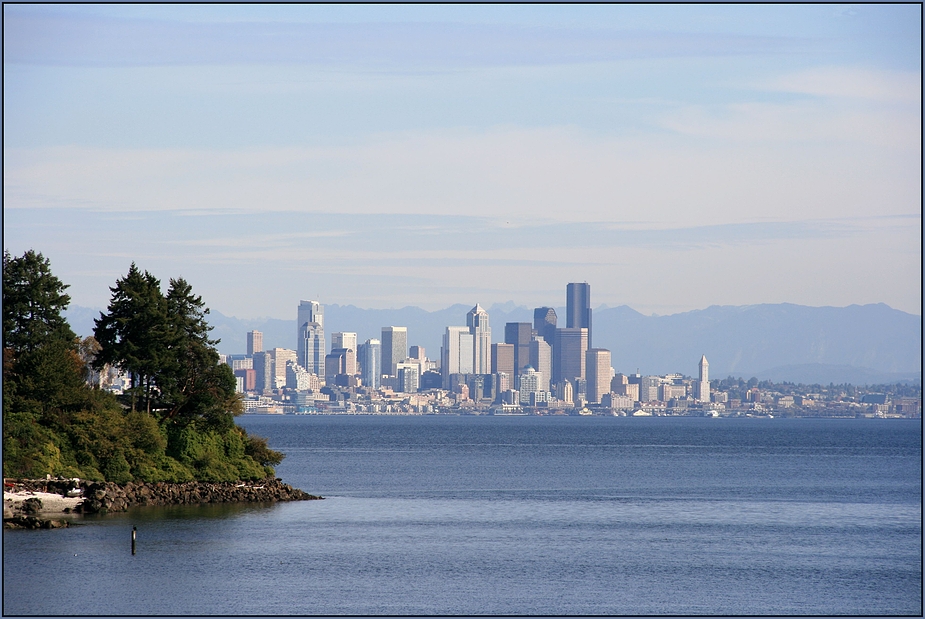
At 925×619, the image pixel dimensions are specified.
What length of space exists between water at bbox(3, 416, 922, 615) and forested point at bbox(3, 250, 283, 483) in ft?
17.0

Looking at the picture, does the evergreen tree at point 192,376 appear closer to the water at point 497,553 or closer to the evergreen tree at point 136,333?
the evergreen tree at point 136,333

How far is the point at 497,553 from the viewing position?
54375mm

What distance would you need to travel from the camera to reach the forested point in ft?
222

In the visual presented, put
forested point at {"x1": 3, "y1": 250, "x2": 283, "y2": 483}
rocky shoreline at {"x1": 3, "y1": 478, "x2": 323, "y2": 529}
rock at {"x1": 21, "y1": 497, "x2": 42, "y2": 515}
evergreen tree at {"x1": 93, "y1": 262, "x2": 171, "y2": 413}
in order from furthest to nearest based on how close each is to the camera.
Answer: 1. evergreen tree at {"x1": 93, "y1": 262, "x2": 171, "y2": 413}
2. forested point at {"x1": 3, "y1": 250, "x2": 283, "y2": 483}
3. rock at {"x1": 21, "y1": 497, "x2": 42, "y2": 515}
4. rocky shoreline at {"x1": 3, "y1": 478, "x2": 323, "y2": 529}

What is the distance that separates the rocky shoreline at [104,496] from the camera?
58.1 m

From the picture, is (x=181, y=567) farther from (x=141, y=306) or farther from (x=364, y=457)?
(x=364, y=457)

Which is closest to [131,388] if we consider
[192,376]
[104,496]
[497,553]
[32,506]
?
[192,376]

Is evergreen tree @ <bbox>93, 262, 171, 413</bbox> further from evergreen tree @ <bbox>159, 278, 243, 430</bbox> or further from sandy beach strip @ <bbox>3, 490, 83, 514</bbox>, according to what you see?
sandy beach strip @ <bbox>3, 490, 83, 514</bbox>

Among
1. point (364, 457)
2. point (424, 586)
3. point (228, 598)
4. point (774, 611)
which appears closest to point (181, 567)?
point (228, 598)

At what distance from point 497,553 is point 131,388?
33.6m

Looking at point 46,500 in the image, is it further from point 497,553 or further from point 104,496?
point 497,553

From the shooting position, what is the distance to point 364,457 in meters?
133

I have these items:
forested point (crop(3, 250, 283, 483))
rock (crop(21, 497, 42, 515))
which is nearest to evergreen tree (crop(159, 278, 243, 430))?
forested point (crop(3, 250, 283, 483))

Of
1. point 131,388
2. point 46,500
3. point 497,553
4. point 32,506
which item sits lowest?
point 497,553
